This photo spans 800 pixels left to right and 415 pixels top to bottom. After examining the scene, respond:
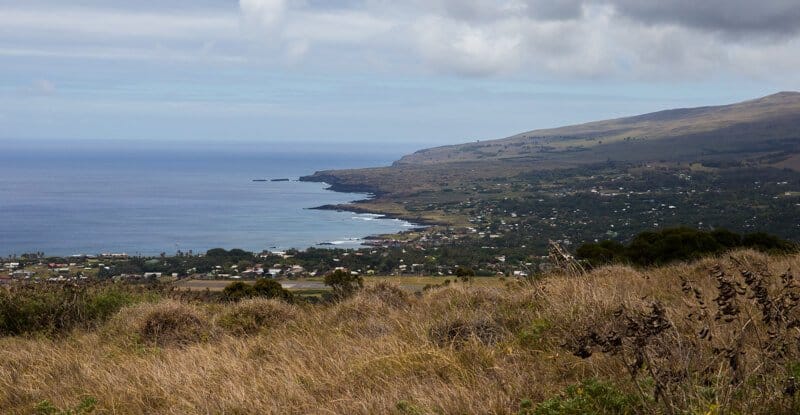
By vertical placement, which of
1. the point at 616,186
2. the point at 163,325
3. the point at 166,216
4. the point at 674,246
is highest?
the point at 163,325

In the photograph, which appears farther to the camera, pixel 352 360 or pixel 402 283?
pixel 402 283

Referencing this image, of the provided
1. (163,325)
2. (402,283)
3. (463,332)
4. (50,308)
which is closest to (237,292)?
(402,283)

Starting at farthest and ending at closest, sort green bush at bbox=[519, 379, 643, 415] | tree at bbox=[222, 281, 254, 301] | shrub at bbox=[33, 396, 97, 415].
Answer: tree at bbox=[222, 281, 254, 301], shrub at bbox=[33, 396, 97, 415], green bush at bbox=[519, 379, 643, 415]

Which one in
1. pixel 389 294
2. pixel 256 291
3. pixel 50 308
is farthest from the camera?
pixel 256 291

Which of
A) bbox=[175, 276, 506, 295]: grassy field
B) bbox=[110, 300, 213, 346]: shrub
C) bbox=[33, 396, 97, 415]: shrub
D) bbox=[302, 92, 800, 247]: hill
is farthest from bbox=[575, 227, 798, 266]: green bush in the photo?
bbox=[302, 92, 800, 247]: hill

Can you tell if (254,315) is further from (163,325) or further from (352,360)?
(352,360)

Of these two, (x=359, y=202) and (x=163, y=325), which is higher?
(x=163, y=325)

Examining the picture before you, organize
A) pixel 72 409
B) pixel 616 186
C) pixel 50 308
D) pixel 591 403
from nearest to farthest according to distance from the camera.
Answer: pixel 591 403 → pixel 72 409 → pixel 50 308 → pixel 616 186

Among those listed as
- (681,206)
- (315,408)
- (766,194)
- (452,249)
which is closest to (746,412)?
(315,408)

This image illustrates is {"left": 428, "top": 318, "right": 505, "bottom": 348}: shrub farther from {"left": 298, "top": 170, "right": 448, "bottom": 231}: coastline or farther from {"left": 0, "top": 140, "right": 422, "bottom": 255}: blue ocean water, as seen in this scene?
{"left": 298, "top": 170, "right": 448, "bottom": 231}: coastline
